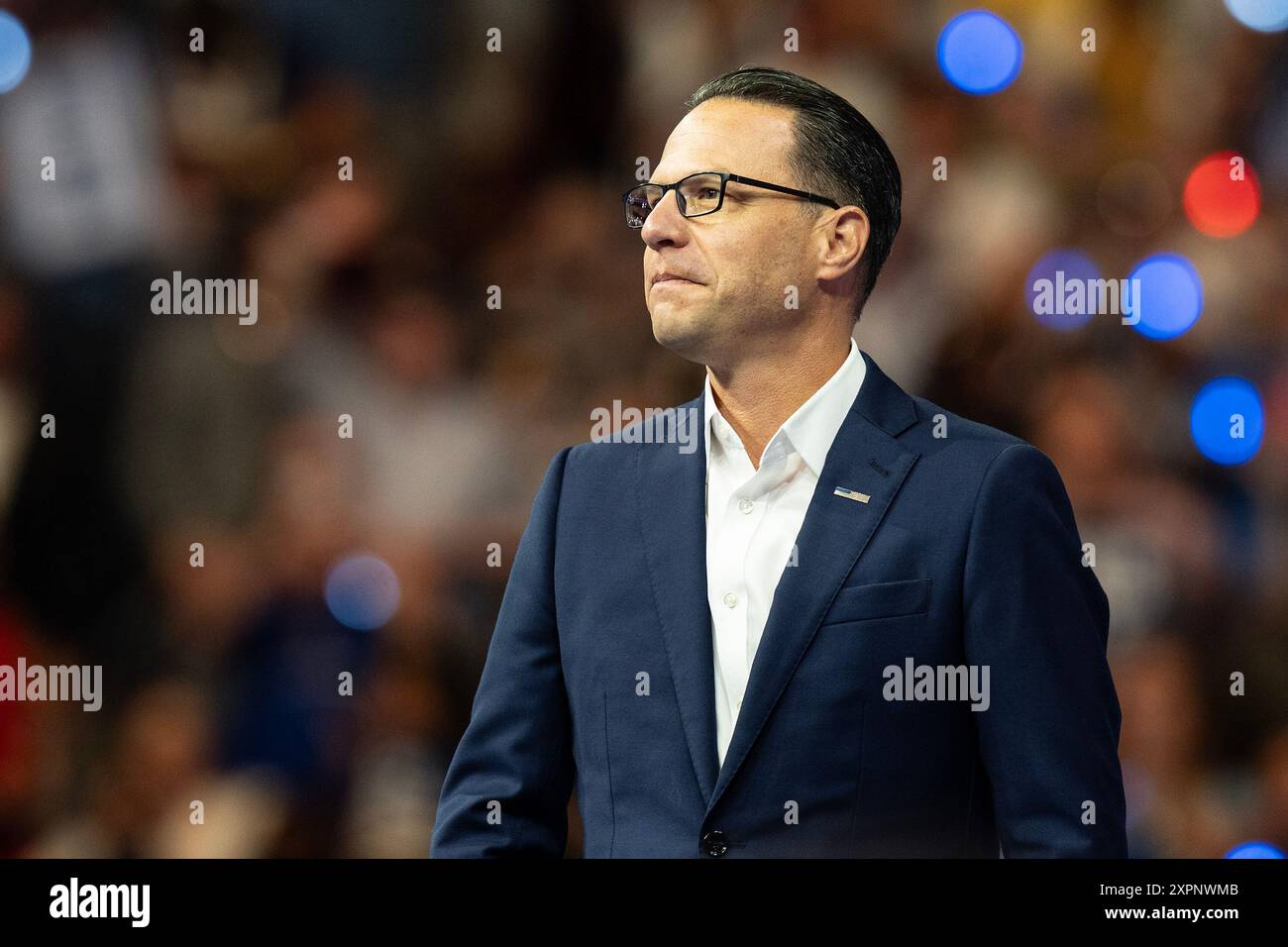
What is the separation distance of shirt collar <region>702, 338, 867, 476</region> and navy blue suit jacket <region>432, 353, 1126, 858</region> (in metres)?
0.03

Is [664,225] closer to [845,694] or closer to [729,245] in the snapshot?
[729,245]

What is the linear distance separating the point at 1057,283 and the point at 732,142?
1.45 m

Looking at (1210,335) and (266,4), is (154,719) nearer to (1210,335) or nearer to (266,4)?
(266,4)

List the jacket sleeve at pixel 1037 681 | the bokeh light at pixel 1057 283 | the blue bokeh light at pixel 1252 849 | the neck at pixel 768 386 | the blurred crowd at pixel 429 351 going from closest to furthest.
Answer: the jacket sleeve at pixel 1037 681 → the neck at pixel 768 386 → the blue bokeh light at pixel 1252 849 → the blurred crowd at pixel 429 351 → the bokeh light at pixel 1057 283

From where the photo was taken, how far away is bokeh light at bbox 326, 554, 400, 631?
2902mm

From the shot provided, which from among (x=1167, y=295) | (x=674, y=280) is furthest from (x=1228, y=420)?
(x=674, y=280)

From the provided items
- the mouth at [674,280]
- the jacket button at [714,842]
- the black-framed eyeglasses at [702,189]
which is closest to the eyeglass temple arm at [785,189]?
the black-framed eyeglasses at [702,189]

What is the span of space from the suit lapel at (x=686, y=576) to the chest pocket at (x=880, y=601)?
16 centimetres

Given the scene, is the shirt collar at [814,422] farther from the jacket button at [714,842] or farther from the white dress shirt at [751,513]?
the jacket button at [714,842]

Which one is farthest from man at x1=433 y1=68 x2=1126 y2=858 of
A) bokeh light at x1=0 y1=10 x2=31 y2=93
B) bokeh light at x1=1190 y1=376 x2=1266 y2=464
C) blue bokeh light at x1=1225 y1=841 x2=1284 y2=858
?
bokeh light at x1=0 y1=10 x2=31 y2=93

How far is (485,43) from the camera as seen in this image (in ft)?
10.3

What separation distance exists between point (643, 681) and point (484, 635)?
3.84 ft

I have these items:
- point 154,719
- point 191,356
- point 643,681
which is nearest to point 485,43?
point 191,356

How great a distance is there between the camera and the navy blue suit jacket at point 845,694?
170cm
